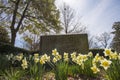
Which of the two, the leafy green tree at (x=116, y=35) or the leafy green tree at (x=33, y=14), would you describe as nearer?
the leafy green tree at (x=33, y=14)

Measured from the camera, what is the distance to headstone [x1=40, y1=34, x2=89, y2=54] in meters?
9.80

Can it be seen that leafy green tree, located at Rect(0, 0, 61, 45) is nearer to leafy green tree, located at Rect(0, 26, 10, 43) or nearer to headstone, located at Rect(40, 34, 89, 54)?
leafy green tree, located at Rect(0, 26, 10, 43)

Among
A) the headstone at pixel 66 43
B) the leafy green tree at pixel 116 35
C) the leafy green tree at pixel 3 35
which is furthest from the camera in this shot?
the leafy green tree at pixel 116 35

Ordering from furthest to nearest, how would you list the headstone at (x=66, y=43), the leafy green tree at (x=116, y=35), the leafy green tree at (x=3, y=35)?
1. the leafy green tree at (x=116, y=35)
2. the leafy green tree at (x=3, y=35)
3. the headstone at (x=66, y=43)

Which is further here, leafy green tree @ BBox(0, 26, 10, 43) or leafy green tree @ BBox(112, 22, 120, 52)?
leafy green tree @ BBox(112, 22, 120, 52)

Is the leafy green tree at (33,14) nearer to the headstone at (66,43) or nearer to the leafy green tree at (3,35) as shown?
the leafy green tree at (3,35)

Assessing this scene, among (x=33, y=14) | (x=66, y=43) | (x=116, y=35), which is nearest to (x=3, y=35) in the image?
(x=33, y=14)

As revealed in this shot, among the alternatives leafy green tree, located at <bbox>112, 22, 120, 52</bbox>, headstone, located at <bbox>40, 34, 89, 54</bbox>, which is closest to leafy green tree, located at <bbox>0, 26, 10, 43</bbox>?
headstone, located at <bbox>40, 34, 89, 54</bbox>

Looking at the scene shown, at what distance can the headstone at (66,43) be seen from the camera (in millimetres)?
9797

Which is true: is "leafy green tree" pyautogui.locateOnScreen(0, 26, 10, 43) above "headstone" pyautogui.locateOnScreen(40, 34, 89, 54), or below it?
above

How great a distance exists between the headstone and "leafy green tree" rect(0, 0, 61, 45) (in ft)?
38.9

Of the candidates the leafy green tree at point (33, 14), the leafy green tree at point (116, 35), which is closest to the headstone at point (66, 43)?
the leafy green tree at point (33, 14)

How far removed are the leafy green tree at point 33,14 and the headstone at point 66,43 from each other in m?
11.9

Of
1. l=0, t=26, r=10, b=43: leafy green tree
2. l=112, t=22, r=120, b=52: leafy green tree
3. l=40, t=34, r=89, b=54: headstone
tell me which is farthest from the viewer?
l=112, t=22, r=120, b=52: leafy green tree
